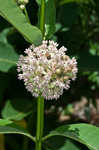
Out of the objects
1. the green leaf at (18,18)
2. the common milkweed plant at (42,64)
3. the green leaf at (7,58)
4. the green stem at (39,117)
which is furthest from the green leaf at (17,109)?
the green leaf at (18,18)

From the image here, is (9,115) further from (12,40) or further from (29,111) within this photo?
(12,40)

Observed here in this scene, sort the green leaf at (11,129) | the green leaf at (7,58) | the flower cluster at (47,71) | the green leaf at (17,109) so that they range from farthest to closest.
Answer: the green leaf at (17,109), the green leaf at (7,58), the green leaf at (11,129), the flower cluster at (47,71)

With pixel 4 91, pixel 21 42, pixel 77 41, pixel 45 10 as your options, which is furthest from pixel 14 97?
pixel 45 10

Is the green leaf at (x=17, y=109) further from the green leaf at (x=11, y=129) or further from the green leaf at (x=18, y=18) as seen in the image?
the green leaf at (x=18, y=18)

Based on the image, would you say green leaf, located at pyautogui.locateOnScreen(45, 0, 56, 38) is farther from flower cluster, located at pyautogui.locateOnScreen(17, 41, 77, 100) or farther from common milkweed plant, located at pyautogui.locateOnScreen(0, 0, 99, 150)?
flower cluster, located at pyautogui.locateOnScreen(17, 41, 77, 100)

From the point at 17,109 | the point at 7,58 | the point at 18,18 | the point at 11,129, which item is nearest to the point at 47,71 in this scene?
the point at 18,18

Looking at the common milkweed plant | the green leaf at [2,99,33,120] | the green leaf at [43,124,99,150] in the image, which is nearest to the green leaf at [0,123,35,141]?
the common milkweed plant

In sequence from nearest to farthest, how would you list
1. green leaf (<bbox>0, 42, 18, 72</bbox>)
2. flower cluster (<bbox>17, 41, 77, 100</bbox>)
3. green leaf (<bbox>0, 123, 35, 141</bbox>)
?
flower cluster (<bbox>17, 41, 77, 100</bbox>) < green leaf (<bbox>0, 123, 35, 141</bbox>) < green leaf (<bbox>0, 42, 18, 72</bbox>)
